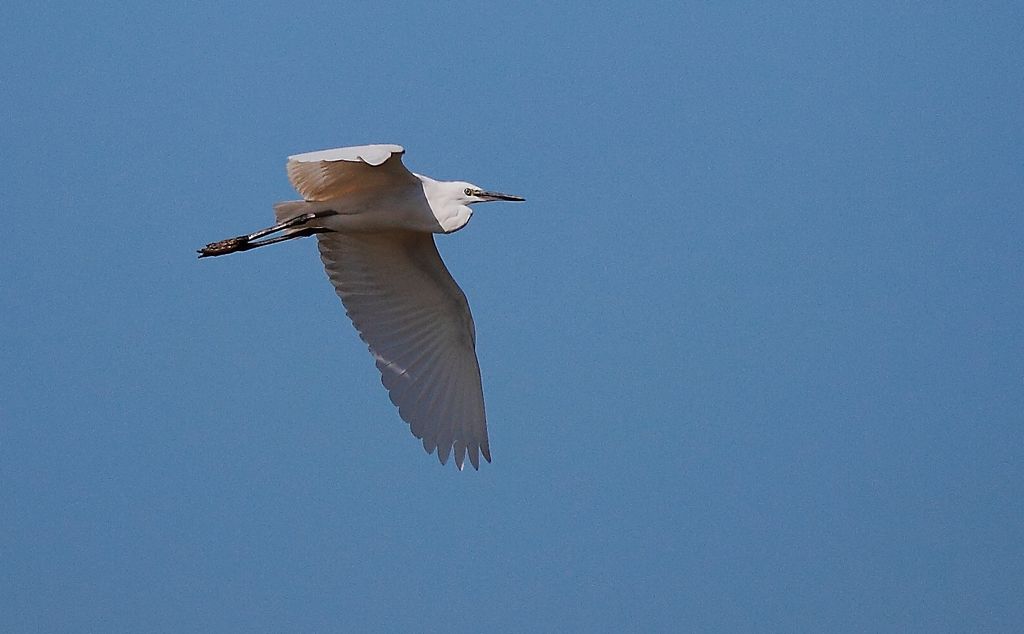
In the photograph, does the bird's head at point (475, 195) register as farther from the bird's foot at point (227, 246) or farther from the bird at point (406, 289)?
the bird's foot at point (227, 246)

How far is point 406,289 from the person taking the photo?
9523mm

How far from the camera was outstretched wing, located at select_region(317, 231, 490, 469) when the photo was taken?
30.6ft

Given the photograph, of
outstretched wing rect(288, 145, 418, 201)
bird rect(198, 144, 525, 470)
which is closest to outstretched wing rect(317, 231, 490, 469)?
bird rect(198, 144, 525, 470)

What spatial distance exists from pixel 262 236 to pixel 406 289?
1.11 meters

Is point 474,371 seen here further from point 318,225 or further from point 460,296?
point 318,225

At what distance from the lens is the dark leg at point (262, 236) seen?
8750mm

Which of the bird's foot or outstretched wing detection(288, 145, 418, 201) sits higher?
outstretched wing detection(288, 145, 418, 201)

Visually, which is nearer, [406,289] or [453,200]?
[453,200]

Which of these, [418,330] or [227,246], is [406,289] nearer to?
[418,330]

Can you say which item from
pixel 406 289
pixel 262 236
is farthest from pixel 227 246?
pixel 406 289

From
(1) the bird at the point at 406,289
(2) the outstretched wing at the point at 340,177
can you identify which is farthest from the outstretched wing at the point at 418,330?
(2) the outstretched wing at the point at 340,177

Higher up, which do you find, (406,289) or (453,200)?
(453,200)

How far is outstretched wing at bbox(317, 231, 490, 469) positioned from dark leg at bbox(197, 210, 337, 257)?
35 centimetres

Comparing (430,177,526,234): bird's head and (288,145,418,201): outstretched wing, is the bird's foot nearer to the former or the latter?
(288,145,418,201): outstretched wing
